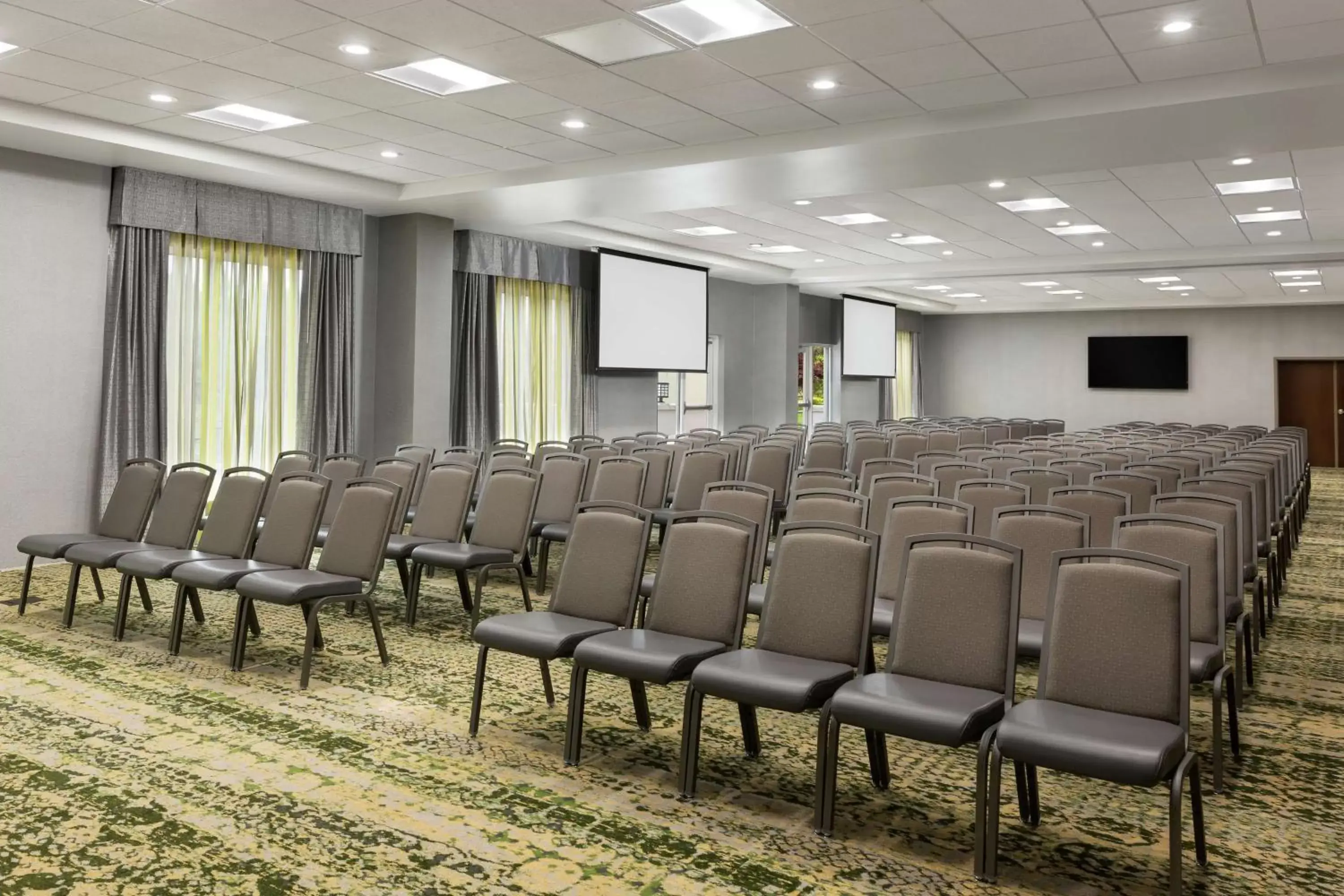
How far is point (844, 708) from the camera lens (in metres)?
3.35

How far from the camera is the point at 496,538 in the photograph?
646cm

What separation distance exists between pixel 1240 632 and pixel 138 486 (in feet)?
21.0

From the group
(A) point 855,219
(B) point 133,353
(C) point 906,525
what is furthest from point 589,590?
(A) point 855,219

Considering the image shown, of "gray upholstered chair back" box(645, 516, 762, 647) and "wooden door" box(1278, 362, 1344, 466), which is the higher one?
"wooden door" box(1278, 362, 1344, 466)

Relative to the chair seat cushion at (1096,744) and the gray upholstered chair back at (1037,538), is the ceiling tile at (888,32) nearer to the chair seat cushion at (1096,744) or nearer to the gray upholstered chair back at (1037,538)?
the gray upholstered chair back at (1037,538)

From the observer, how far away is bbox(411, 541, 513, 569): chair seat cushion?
6.13 meters

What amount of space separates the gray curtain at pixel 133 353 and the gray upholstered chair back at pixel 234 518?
3.11m

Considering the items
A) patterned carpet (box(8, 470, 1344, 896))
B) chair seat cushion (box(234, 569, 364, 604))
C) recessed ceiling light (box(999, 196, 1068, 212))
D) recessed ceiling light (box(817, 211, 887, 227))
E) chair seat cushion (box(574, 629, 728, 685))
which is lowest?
patterned carpet (box(8, 470, 1344, 896))

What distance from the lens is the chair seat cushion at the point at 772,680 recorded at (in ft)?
11.5

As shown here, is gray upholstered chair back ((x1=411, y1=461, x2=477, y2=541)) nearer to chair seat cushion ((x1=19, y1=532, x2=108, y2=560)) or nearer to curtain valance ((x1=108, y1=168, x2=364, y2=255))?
chair seat cushion ((x1=19, y1=532, x2=108, y2=560))

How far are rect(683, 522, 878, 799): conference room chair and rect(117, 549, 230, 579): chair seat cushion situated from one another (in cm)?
338

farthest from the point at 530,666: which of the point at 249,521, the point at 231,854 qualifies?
Answer: the point at 231,854

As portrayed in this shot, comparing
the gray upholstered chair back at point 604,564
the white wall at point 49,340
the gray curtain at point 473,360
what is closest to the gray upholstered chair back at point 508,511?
the gray upholstered chair back at point 604,564

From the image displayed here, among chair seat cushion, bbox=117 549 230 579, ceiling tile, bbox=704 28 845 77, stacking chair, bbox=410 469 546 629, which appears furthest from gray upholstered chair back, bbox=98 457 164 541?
ceiling tile, bbox=704 28 845 77
